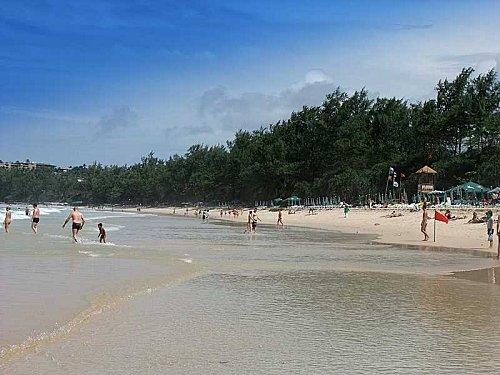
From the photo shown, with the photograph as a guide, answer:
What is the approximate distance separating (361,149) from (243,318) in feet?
267

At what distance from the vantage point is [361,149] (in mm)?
88625

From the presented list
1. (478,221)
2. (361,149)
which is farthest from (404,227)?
(361,149)

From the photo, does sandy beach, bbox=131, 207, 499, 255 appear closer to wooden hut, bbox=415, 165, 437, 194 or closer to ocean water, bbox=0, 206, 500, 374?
wooden hut, bbox=415, 165, 437, 194

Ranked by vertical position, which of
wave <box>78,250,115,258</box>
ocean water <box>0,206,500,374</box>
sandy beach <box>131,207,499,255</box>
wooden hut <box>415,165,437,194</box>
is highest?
wooden hut <box>415,165,437,194</box>

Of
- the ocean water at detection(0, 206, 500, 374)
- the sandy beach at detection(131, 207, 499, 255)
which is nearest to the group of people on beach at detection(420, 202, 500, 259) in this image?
the sandy beach at detection(131, 207, 499, 255)

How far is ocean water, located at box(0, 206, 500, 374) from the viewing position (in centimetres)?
692

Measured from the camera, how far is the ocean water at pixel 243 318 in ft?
22.7

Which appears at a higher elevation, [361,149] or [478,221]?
[361,149]

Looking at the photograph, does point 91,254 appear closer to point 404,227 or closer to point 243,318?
point 243,318

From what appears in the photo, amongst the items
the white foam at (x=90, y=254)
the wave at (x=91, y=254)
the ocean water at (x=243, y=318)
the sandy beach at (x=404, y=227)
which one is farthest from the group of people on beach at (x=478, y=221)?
the white foam at (x=90, y=254)

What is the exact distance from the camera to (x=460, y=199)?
60375 mm

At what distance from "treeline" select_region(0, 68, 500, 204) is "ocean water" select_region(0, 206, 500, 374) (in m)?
54.6

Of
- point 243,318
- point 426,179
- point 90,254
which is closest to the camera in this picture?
point 243,318

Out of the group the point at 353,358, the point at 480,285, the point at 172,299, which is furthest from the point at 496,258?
the point at 353,358
